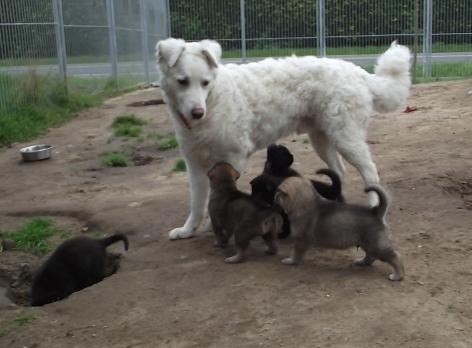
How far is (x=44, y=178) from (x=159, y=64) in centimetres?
343

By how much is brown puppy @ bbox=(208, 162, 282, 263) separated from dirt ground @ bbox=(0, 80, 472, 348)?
14 cm

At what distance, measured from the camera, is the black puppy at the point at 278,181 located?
476 cm

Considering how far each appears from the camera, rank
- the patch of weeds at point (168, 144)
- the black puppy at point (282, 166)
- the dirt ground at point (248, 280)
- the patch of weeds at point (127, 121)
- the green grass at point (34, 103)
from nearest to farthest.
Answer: the dirt ground at point (248, 280) → the black puppy at point (282, 166) → the patch of weeds at point (168, 144) → the green grass at point (34, 103) → the patch of weeds at point (127, 121)

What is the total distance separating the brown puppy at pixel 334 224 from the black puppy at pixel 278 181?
43cm

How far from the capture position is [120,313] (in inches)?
145

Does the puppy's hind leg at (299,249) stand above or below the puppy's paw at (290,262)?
above

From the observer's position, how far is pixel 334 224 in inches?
157

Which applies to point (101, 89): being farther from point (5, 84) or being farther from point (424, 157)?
point (424, 157)

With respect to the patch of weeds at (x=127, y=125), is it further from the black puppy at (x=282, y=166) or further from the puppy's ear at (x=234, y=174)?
the puppy's ear at (x=234, y=174)

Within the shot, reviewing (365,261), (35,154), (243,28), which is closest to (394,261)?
(365,261)

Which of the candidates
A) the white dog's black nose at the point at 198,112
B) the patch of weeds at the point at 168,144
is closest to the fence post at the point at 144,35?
the patch of weeds at the point at 168,144

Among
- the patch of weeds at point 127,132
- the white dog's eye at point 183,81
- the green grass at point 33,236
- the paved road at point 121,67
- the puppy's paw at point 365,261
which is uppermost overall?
the white dog's eye at point 183,81

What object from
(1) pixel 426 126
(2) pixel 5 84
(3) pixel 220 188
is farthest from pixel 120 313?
(2) pixel 5 84

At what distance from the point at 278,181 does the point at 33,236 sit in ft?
7.37
